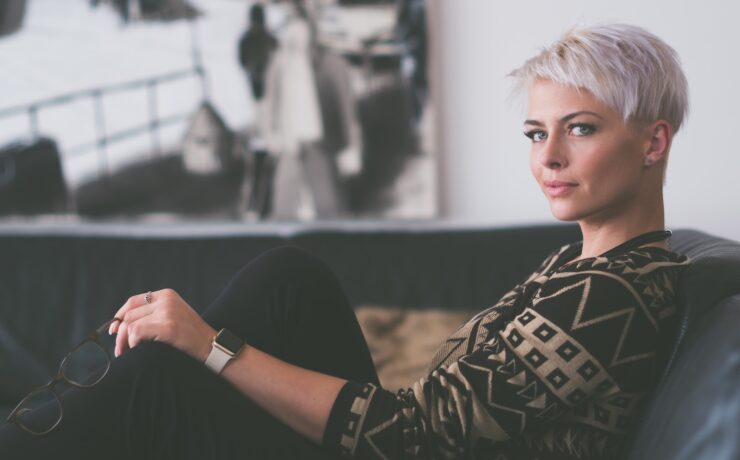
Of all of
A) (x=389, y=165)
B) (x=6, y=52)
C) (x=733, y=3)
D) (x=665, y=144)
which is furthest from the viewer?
(x=6, y=52)

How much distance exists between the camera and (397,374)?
1965 millimetres

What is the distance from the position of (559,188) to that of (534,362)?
29 centimetres

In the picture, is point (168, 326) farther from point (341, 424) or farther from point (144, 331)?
point (341, 424)

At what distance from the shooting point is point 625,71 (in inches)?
41.9

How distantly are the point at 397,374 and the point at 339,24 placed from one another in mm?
1178

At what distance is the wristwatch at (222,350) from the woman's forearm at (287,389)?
0.01 m

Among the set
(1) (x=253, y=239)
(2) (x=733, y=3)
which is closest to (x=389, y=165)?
(1) (x=253, y=239)

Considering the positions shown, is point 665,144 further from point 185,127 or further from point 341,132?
point 185,127

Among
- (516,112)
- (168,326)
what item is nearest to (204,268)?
(516,112)

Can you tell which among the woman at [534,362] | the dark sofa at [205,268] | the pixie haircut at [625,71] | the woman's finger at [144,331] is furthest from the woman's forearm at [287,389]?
the dark sofa at [205,268]

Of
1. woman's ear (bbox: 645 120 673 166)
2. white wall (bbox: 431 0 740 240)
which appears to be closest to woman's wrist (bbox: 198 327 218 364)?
woman's ear (bbox: 645 120 673 166)

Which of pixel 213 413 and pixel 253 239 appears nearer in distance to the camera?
pixel 213 413

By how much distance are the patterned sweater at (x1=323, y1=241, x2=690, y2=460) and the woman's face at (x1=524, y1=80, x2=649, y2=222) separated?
0.09 m

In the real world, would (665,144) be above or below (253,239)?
above
